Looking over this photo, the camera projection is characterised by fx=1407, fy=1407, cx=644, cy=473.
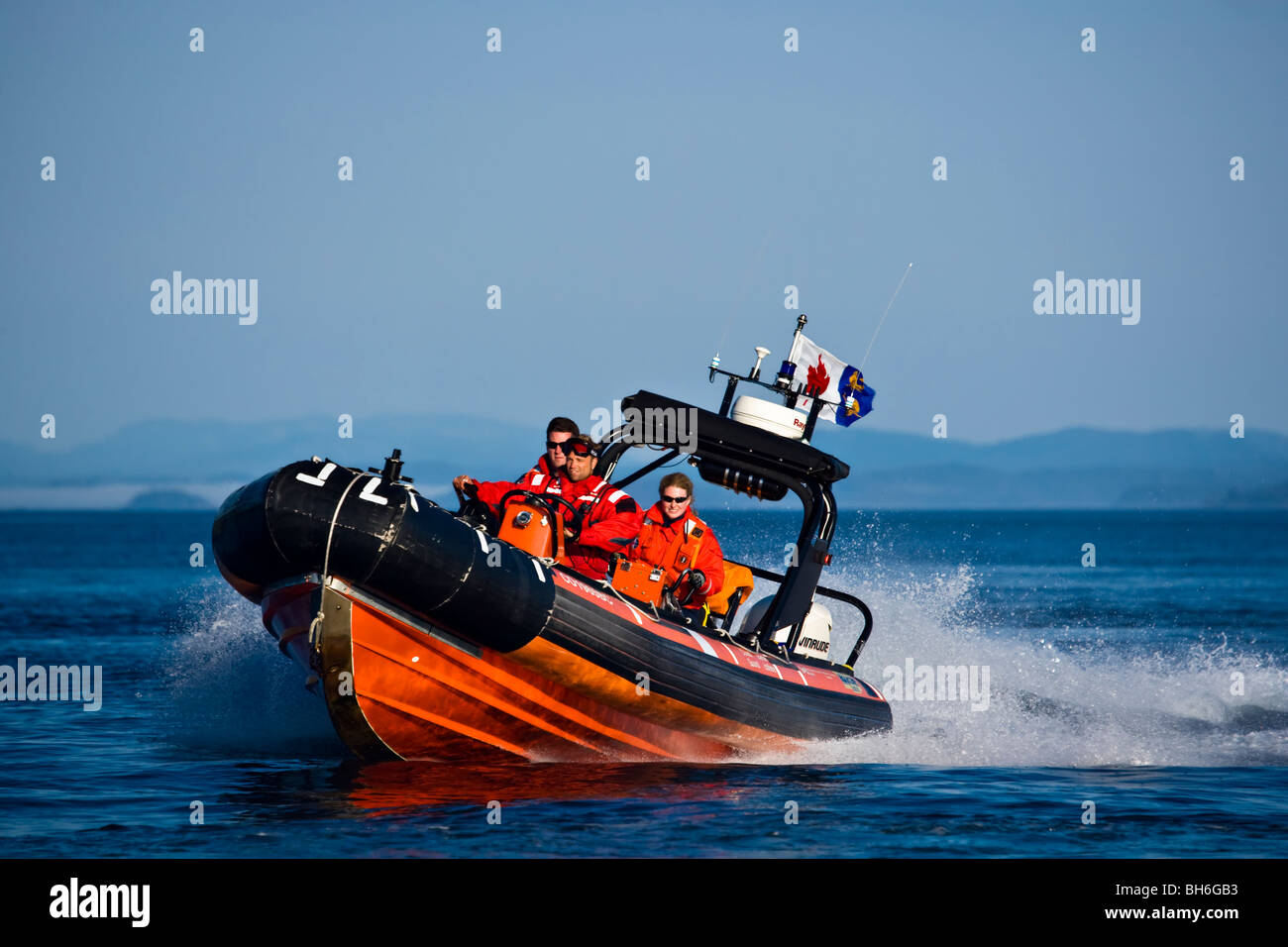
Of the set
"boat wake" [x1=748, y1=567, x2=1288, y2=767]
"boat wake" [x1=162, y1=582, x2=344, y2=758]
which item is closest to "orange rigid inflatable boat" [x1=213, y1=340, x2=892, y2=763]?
"boat wake" [x1=748, y1=567, x2=1288, y2=767]

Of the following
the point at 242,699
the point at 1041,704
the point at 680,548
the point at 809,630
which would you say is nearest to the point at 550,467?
the point at 680,548

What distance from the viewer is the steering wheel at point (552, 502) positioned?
8.34m

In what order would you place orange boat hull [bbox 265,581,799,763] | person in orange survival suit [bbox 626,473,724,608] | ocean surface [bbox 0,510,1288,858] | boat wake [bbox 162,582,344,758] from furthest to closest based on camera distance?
boat wake [bbox 162,582,344,758], person in orange survival suit [bbox 626,473,724,608], orange boat hull [bbox 265,581,799,763], ocean surface [bbox 0,510,1288,858]

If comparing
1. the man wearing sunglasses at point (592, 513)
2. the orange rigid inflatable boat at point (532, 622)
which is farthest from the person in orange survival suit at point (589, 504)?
the orange rigid inflatable boat at point (532, 622)

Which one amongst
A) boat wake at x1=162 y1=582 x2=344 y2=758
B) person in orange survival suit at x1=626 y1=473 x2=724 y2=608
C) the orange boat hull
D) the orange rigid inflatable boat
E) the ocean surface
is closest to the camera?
the ocean surface

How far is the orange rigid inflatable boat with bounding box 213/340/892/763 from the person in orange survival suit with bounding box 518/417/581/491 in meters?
0.27

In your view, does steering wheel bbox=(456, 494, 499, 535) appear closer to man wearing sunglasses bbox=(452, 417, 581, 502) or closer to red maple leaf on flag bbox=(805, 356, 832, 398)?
man wearing sunglasses bbox=(452, 417, 581, 502)

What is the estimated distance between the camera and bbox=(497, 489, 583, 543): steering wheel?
27.4 feet

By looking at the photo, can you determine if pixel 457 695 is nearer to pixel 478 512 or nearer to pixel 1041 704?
pixel 478 512

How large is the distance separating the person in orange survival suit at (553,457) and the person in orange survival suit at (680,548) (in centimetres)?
62

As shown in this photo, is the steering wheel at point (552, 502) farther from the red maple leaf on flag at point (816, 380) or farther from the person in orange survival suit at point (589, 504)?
the red maple leaf on flag at point (816, 380)

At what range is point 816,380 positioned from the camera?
9.17 m
